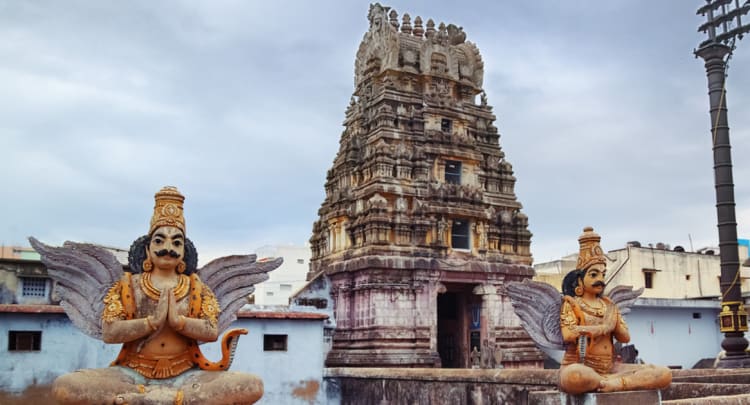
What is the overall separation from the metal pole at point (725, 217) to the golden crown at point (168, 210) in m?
17.6

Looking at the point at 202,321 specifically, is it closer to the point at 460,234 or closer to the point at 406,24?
the point at 460,234

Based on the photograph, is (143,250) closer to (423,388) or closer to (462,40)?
(423,388)

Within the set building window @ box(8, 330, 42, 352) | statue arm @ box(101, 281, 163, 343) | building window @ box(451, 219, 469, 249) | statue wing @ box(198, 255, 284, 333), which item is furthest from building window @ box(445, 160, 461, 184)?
statue arm @ box(101, 281, 163, 343)

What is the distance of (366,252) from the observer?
2648 cm

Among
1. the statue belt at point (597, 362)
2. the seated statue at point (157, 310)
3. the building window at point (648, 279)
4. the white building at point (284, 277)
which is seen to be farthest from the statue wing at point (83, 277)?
the white building at point (284, 277)

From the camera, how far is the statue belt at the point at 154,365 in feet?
27.2

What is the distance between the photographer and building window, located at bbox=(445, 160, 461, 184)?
95.5 feet

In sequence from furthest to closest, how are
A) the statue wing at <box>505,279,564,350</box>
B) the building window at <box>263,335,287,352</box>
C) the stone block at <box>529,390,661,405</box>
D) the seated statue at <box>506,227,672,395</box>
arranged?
the building window at <box>263,335,287,352</box>
the statue wing at <box>505,279,564,350</box>
the seated statue at <box>506,227,672,395</box>
the stone block at <box>529,390,661,405</box>

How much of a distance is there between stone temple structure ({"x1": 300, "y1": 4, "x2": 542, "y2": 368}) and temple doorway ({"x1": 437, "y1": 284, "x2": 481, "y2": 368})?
45 mm

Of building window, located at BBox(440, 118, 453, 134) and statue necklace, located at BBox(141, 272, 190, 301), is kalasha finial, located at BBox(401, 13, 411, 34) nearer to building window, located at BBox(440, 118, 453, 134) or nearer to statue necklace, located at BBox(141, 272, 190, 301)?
building window, located at BBox(440, 118, 453, 134)

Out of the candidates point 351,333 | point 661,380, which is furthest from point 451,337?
point 661,380

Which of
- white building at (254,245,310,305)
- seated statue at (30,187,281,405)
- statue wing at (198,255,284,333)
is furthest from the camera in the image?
white building at (254,245,310,305)

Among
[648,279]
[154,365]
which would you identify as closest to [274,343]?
[154,365]

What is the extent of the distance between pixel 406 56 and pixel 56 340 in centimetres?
Answer: 1658
